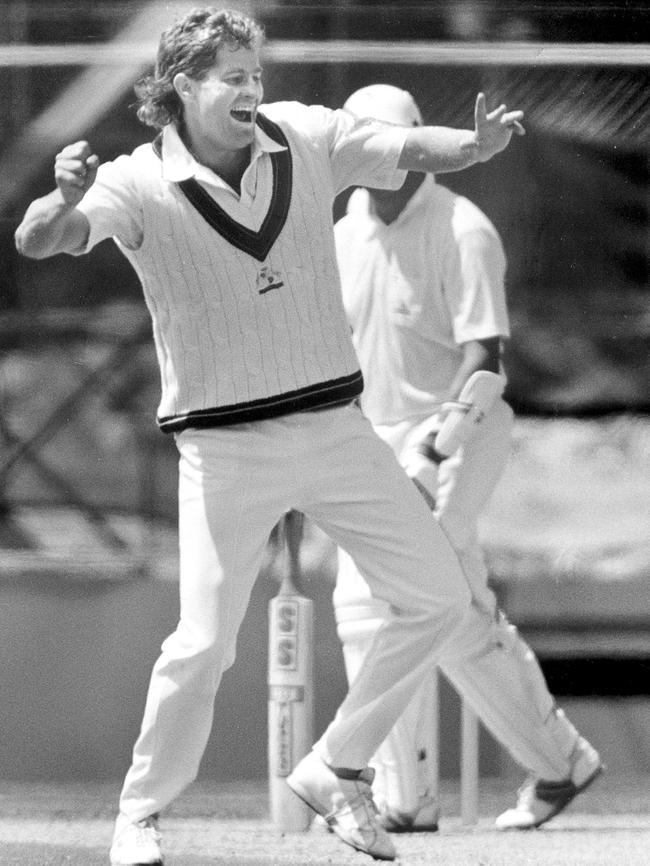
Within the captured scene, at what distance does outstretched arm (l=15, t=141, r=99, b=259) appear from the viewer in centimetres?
340

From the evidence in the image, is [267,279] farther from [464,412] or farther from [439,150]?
[464,412]

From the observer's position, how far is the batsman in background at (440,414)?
4648 millimetres

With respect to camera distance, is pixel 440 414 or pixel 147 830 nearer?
pixel 147 830

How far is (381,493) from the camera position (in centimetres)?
381

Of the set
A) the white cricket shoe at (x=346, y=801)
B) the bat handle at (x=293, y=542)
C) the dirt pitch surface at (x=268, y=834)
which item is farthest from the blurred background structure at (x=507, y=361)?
the white cricket shoe at (x=346, y=801)

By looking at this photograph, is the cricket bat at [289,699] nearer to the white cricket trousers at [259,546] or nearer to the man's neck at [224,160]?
the white cricket trousers at [259,546]

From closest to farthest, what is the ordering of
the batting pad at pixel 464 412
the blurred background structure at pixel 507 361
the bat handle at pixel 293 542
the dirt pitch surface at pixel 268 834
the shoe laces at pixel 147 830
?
the shoe laces at pixel 147 830
the dirt pitch surface at pixel 268 834
the batting pad at pixel 464 412
the bat handle at pixel 293 542
the blurred background structure at pixel 507 361

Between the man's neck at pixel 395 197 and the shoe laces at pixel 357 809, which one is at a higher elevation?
the man's neck at pixel 395 197

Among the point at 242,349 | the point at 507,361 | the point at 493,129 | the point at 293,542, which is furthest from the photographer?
the point at 507,361

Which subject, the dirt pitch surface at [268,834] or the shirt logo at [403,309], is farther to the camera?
the shirt logo at [403,309]

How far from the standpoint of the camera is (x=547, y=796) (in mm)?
4762

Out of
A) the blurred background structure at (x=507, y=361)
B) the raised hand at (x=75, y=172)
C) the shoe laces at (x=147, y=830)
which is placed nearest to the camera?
the raised hand at (x=75, y=172)

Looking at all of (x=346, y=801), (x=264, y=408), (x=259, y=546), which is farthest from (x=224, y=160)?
(x=346, y=801)

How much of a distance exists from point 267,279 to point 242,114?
296 mm
